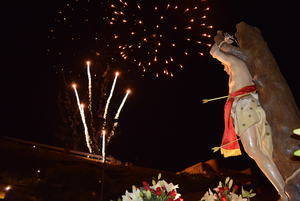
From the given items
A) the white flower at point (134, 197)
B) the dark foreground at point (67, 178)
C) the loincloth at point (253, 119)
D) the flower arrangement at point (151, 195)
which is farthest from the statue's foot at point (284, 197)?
the dark foreground at point (67, 178)

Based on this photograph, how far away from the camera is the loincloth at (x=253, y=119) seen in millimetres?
4160

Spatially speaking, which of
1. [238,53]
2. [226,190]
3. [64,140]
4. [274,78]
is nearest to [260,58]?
[274,78]

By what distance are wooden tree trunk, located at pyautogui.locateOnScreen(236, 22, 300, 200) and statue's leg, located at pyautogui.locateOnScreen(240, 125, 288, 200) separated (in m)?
0.36

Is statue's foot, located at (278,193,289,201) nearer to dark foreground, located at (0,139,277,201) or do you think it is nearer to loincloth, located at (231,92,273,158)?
loincloth, located at (231,92,273,158)

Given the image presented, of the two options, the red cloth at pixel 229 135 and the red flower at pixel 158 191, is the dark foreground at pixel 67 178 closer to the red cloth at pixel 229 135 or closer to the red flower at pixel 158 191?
the red cloth at pixel 229 135

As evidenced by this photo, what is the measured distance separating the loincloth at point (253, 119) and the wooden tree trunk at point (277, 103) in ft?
1.46

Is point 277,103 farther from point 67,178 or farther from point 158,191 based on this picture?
point 67,178

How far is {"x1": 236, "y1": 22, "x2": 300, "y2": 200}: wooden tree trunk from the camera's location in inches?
134

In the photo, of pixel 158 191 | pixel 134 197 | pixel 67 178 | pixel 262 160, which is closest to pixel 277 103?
pixel 262 160

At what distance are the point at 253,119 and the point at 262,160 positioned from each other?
54cm

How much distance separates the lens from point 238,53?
4.45 metres

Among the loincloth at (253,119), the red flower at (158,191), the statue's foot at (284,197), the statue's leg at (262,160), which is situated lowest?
the statue's foot at (284,197)

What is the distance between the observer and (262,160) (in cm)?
407

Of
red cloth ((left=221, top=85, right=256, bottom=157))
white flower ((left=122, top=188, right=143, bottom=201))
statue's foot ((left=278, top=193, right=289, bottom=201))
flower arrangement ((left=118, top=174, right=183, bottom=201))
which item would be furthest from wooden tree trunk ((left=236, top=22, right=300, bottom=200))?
white flower ((left=122, top=188, right=143, bottom=201))
